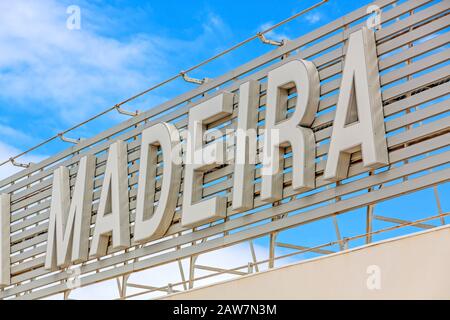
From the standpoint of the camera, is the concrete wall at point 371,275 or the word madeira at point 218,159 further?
the word madeira at point 218,159

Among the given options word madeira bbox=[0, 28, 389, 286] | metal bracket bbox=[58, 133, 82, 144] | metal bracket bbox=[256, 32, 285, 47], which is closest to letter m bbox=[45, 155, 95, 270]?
word madeira bbox=[0, 28, 389, 286]

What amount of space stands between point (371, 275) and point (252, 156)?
3.44 meters

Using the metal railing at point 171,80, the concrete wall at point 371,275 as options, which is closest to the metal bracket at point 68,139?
the metal railing at point 171,80

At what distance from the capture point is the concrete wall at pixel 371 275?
29.1ft

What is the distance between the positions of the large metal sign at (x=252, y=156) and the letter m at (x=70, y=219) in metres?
0.02

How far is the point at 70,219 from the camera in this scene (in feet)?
52.3

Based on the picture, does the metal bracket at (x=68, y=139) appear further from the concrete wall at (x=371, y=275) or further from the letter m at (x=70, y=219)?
the concrete wall at (x=371, y=275)

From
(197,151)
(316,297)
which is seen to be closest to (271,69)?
(197,151)

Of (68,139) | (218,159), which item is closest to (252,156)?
(218,159)

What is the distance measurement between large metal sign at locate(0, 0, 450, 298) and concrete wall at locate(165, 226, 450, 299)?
1.04 metres
